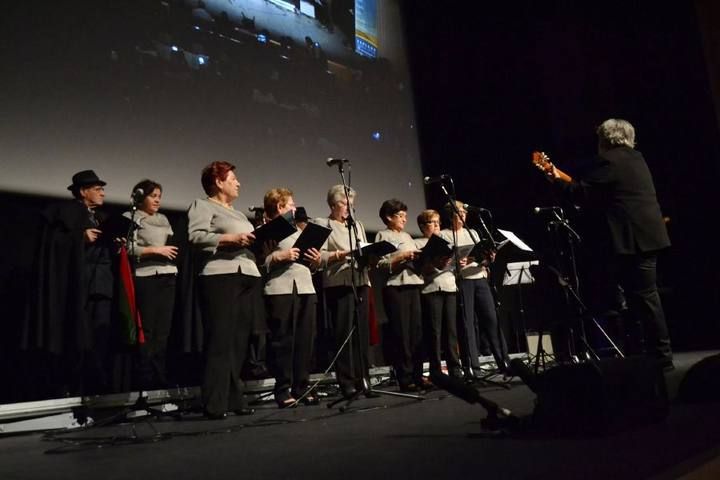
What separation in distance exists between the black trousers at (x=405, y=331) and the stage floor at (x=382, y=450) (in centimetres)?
115

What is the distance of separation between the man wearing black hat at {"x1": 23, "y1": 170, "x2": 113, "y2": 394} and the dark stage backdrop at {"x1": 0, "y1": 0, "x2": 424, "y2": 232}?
0.90 ft

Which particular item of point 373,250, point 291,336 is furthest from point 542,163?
point 291,336

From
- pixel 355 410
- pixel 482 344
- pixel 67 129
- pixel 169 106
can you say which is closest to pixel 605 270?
pixel 482 344

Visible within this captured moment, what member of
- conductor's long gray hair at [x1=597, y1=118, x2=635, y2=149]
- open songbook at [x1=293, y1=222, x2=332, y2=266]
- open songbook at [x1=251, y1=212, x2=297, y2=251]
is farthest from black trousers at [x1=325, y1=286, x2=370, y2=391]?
conductor's long gray hair at [x1=597, y1=118, x2=635, y2=149]

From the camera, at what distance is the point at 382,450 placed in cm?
202

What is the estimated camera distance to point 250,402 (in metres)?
4.48

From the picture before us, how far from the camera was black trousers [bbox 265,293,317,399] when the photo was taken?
13.1ft

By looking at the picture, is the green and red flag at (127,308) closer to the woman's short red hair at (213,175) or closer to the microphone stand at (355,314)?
the woman's short red hair at (213,175)

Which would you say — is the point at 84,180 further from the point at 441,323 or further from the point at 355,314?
the point at 441,323

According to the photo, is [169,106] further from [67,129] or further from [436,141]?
[436,141]

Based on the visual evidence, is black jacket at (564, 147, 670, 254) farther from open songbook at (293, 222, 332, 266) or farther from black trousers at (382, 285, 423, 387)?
open songbook at (293, 222, 332, 266)

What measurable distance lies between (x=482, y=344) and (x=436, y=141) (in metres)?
2.52

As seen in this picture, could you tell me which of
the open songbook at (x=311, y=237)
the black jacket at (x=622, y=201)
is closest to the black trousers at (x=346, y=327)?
the open songbook at (x=311, y=237)

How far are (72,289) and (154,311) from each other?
0.54 metres
